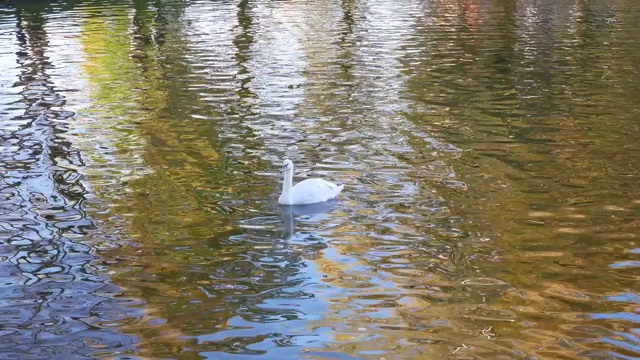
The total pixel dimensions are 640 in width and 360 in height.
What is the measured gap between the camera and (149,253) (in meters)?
13.0

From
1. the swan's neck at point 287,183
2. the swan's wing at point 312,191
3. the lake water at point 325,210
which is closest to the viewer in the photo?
the lake water at point 325,210

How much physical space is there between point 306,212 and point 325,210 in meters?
0.30

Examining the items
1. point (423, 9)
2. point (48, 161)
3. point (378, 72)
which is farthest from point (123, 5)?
point (48, 161)

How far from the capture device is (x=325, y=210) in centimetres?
1484

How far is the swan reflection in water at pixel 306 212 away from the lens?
1440cm

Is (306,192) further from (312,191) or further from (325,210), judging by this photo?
(325,210)

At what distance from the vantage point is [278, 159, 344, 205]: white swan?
1485 cm

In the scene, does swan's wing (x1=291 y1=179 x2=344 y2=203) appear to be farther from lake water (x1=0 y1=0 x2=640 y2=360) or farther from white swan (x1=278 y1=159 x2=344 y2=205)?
lake water (x1=0 y1=0 x2=640 y2=360)

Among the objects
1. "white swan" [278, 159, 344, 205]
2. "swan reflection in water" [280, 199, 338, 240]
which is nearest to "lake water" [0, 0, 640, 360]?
"swan reflection in water" [280, 199, 338, 240]

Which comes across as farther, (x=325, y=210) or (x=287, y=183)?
(x=287, y=183)

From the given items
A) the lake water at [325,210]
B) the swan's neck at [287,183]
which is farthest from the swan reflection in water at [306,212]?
the swan's neck at [287,183]

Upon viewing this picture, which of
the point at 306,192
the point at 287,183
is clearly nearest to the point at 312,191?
the point at 306,192

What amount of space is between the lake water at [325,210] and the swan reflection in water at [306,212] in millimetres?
58

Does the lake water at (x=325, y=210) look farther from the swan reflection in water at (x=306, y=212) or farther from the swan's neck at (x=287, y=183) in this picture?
the swan's neck at (x=287, y=183)
